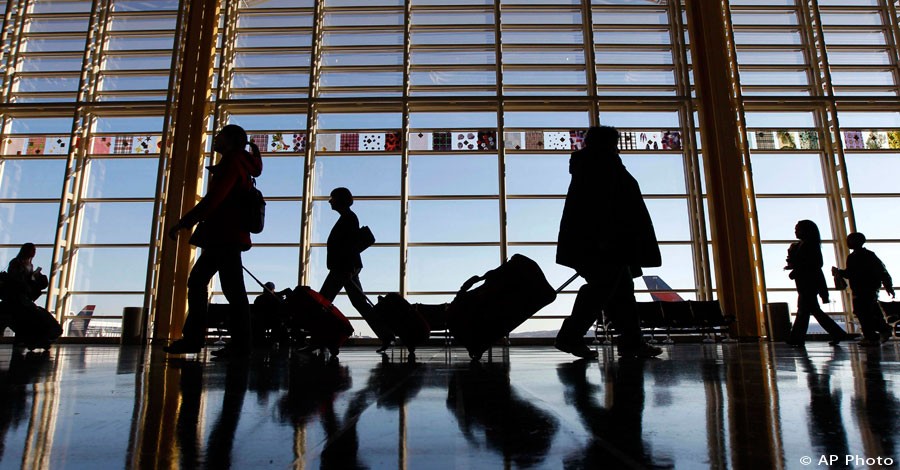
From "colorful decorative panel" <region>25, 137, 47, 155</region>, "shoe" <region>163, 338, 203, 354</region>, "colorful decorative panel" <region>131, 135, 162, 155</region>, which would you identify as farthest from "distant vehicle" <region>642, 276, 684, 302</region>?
"colorful decorative panel" <region>25, 137, 47, 155</region>

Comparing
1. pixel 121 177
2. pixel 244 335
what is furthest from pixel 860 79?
pixel 121 177

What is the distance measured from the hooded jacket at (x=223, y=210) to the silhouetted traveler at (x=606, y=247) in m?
2.19

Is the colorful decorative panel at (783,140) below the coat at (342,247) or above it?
above

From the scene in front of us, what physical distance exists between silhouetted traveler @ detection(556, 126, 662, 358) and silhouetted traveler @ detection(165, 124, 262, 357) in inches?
84.4

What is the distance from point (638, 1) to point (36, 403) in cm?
1294

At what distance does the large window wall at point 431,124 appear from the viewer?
430 inches

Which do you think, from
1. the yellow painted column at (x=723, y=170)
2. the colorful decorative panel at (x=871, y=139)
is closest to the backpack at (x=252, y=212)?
the yellow painted column at (x=723, y=170)

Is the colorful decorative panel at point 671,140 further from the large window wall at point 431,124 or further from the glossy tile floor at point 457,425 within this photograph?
the glossy tile floor at point 457,425

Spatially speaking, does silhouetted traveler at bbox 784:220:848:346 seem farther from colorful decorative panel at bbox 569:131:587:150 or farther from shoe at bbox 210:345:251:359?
shoe at bbox 210:345:251:359

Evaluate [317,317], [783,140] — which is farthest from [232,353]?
[783,140]

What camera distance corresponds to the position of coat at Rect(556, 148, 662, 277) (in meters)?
3.71

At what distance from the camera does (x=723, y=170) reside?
10.8 m

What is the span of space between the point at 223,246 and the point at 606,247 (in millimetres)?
2523

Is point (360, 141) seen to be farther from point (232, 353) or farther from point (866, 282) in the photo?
point (866, 282)
